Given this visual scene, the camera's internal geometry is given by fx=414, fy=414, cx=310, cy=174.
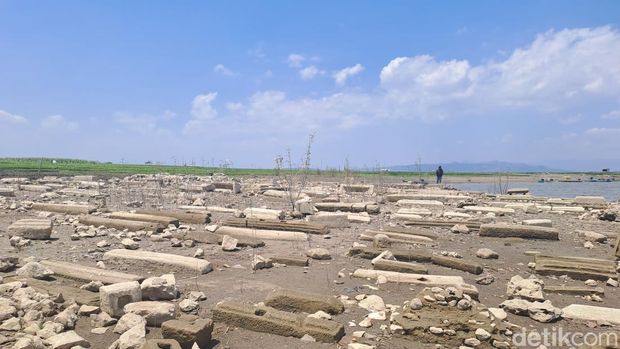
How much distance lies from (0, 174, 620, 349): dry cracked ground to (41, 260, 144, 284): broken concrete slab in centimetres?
2

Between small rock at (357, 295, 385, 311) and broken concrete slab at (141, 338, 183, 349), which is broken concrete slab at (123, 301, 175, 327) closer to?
broken concrete slab at (141, 338, 183, 349)

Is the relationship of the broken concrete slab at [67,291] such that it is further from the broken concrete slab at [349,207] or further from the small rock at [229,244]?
the broken concrete slab at [349,207]

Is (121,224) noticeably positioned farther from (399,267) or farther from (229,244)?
(399,267)

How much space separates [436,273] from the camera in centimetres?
655

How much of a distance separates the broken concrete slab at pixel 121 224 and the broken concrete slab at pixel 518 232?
7571 millimetres

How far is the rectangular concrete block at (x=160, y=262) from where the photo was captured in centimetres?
626

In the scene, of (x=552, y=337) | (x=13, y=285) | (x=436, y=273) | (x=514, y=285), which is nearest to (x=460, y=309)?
(x=552, y=337)

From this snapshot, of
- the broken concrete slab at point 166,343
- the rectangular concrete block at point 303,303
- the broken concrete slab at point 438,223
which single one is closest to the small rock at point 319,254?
the rectangular concrete block at point 303,303

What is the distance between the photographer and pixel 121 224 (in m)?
9.52

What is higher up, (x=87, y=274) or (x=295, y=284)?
(x=87, y=274)

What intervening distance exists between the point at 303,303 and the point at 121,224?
252 inches

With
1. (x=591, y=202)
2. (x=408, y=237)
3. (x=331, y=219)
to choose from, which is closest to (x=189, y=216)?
(x=331, y=219)

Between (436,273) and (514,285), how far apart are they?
4.47ft

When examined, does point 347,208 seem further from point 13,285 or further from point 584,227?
point 13,285
